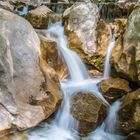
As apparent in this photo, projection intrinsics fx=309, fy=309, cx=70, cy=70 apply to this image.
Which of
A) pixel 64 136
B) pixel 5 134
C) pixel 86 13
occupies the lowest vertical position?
pixel 64 136

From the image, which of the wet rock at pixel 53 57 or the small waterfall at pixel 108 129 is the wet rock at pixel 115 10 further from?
the small waterfall at pixel 108 129

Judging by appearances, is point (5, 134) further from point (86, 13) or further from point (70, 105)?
point (86, 13)

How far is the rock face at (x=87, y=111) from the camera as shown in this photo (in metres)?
5.70

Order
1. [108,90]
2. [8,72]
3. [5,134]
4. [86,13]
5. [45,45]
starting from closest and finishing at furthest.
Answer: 1. [5,134]
2. [8,72]
3. [108,90]
4. [45,45]
5. [86,13]

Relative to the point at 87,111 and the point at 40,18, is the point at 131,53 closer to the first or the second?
the point at 87,111

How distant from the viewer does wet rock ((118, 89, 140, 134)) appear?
5637mm

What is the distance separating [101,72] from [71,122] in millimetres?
2341

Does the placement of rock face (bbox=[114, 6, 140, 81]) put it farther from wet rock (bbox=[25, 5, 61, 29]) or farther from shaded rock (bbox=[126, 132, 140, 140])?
wet rock (bbox=[25, 5, 61, 29])

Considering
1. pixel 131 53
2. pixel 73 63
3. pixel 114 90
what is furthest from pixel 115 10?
pixel 114 90

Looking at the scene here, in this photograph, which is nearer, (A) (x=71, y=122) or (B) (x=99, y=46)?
(A) (x=71, y=122)

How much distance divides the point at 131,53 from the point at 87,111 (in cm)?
189

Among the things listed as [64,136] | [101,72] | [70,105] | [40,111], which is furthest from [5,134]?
[101,72]

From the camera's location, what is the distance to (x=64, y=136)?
5617 mm

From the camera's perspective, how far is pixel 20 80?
18.8 feet
